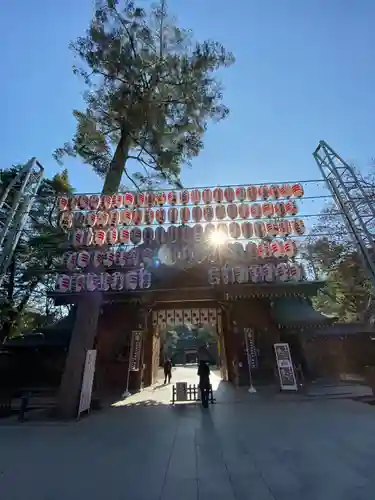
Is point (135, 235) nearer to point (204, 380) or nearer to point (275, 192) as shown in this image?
point (275, 192)

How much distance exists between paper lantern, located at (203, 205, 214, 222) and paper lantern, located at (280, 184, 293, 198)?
2843 mm

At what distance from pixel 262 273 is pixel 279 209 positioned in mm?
2788

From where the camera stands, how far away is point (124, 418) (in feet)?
28.5

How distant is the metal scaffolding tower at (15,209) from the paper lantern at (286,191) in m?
9.77

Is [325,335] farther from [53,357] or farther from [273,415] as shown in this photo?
[53,357]

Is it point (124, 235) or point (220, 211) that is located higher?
point (220, 211)

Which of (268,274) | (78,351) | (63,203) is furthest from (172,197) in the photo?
(78,351)

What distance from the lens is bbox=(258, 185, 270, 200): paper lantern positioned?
1145 cm

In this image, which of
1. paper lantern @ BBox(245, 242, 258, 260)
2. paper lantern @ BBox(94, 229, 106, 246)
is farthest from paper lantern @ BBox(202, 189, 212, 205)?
paper lantern @ BBox(94, 229, 106, 246)

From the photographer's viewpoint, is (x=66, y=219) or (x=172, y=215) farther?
(x=66, y=219)

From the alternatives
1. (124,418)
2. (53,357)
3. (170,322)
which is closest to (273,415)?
(124,418)

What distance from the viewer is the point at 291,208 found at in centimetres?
1141

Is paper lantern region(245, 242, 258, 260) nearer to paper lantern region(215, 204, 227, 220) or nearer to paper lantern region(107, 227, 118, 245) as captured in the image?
paper lantern region(215, 204, 227, 220)

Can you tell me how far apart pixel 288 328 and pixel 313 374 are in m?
3.06
